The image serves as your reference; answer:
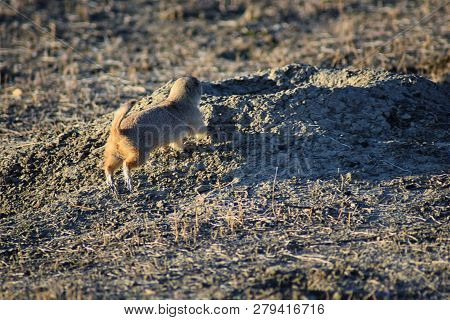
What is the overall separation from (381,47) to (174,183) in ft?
21.6

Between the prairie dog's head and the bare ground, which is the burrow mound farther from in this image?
the prairie dog's head

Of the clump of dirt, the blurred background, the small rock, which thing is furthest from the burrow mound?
the small rock

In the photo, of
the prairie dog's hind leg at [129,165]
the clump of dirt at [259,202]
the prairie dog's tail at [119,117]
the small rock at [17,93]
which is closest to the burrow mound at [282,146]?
the clump of dirt at [259,202]

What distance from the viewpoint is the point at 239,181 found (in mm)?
7273

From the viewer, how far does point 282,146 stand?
763 centimetres

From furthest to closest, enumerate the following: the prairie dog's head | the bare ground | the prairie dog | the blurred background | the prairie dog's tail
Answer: the blurred background → the prairie dog's head → the prairie dog → the prairie dog's tail → the bare ground

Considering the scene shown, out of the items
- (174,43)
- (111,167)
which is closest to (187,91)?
(111,167)

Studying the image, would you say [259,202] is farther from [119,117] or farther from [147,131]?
[119,117]

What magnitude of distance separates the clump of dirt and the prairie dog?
0.20 m

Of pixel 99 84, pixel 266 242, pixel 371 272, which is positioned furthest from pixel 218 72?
pixel 371 272

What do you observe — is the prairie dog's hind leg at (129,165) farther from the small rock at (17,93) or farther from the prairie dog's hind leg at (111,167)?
the small rock at (17,93)

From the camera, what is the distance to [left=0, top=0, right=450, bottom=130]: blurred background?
1172cm

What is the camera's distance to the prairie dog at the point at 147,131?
7227 mm

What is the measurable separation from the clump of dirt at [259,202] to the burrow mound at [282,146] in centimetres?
2
